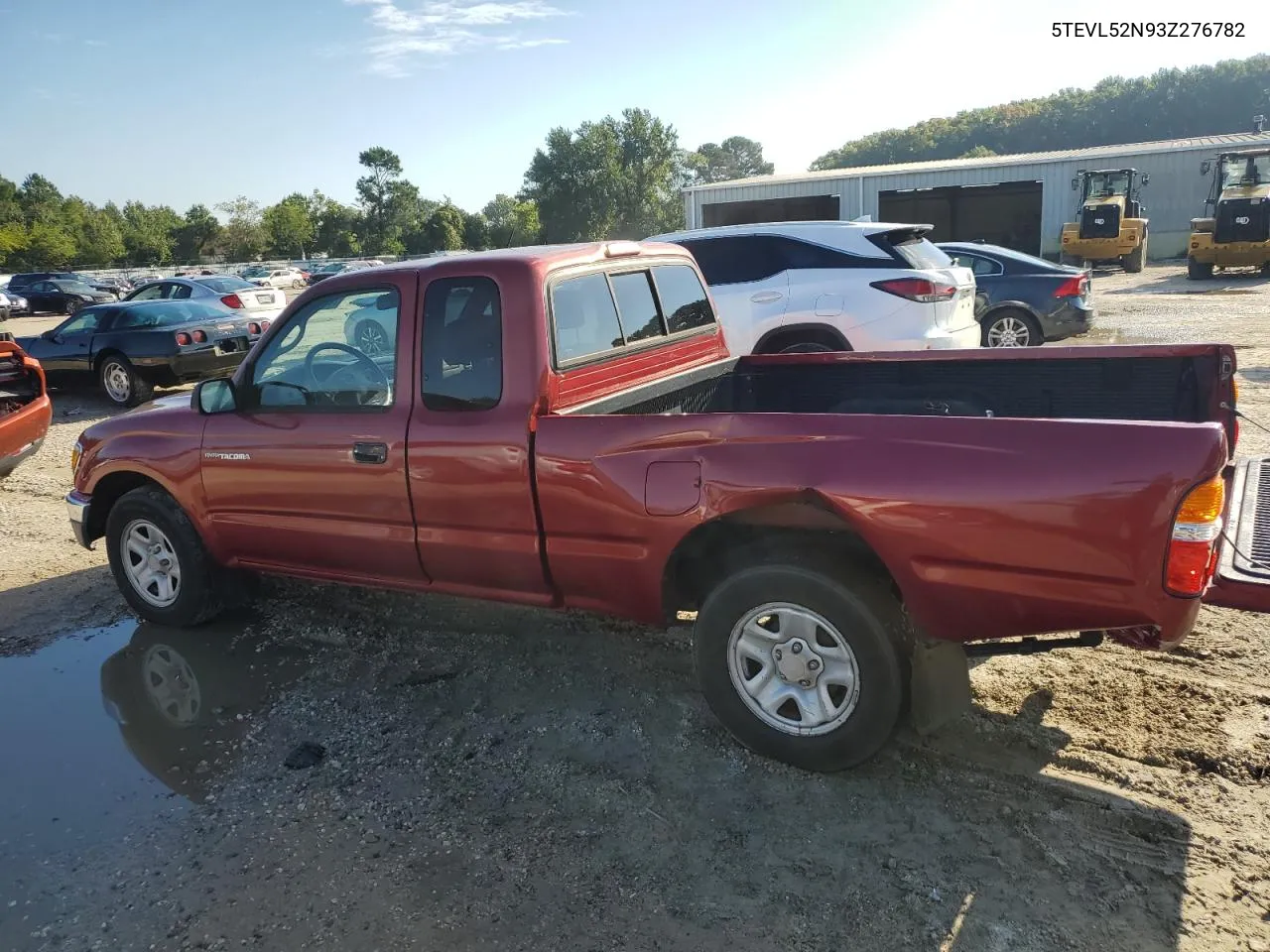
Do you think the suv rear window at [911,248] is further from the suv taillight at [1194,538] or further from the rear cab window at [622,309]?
the suv taillight at [1194,538]

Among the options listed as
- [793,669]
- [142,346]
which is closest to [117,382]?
[142,346]

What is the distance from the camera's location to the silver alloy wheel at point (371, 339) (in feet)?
13.6

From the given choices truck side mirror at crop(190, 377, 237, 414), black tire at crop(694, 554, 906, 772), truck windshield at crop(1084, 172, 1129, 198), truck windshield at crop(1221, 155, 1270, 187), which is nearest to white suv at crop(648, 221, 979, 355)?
truck side mirror at crop(190, 377, 237, 414)

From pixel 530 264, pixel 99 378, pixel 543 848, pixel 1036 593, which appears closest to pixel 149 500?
pixel 530 264

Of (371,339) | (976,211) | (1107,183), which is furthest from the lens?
(976,211)

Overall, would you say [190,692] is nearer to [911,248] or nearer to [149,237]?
[911,248]

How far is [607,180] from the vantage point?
249 feet

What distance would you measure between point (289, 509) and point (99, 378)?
1060 centimetres

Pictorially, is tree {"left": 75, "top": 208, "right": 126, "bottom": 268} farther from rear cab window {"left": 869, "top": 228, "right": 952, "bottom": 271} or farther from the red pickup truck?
the red pickup truck

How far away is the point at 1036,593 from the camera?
9.35 feet

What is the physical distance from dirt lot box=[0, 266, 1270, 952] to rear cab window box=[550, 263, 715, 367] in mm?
1506

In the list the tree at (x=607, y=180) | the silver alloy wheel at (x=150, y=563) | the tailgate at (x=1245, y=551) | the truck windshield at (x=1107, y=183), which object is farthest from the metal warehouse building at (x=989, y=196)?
the tree at (x=607, y=180)

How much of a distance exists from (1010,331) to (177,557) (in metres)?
10.8

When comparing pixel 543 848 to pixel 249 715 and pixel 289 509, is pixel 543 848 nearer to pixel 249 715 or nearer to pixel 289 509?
pixel 249 715
